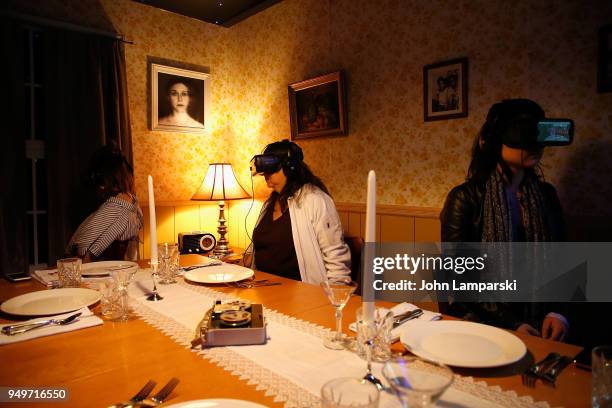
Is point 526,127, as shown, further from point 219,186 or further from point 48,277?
point 219,186

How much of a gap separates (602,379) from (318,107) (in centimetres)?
279

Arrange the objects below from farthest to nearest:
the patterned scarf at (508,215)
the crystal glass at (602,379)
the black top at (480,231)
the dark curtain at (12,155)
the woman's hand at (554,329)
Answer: the dark curtain at (12,155) < the patterned scarf at (508,215) < the black top at (480,231) < the woman's hand at (554,329) < the crystal glass at (602,379)

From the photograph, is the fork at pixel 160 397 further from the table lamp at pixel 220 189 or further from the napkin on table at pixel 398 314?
the table lamp at pixel 220 189

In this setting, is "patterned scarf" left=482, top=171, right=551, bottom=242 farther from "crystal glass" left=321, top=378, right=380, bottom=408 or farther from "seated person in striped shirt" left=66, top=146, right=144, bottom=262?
"seated person in striped shirt" left=66, top=146, right=144, bottom=262

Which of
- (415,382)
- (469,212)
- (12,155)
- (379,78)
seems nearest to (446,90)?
(379,78)

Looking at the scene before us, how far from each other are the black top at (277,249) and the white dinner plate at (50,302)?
0.99m

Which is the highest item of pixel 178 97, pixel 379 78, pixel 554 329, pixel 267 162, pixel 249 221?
pixel 178 97

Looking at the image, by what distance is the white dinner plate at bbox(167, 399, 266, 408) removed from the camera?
0.71 meters

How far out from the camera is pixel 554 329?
1528mm

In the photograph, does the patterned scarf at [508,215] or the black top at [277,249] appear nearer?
the patterned scarf at [508,215]

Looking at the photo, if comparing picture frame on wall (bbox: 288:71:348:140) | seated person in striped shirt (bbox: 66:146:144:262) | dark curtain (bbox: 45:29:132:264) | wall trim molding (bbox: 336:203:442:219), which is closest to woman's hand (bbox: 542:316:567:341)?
wall trim molding (bbox: 336:203:442:219)

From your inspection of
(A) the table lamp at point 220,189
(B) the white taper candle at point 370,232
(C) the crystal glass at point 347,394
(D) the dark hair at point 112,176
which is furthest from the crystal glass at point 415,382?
(A) the table lamp at point 220,189

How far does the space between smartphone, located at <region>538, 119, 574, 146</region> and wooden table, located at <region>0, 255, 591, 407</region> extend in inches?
37.5

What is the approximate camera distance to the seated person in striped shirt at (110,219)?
2.28 meters
